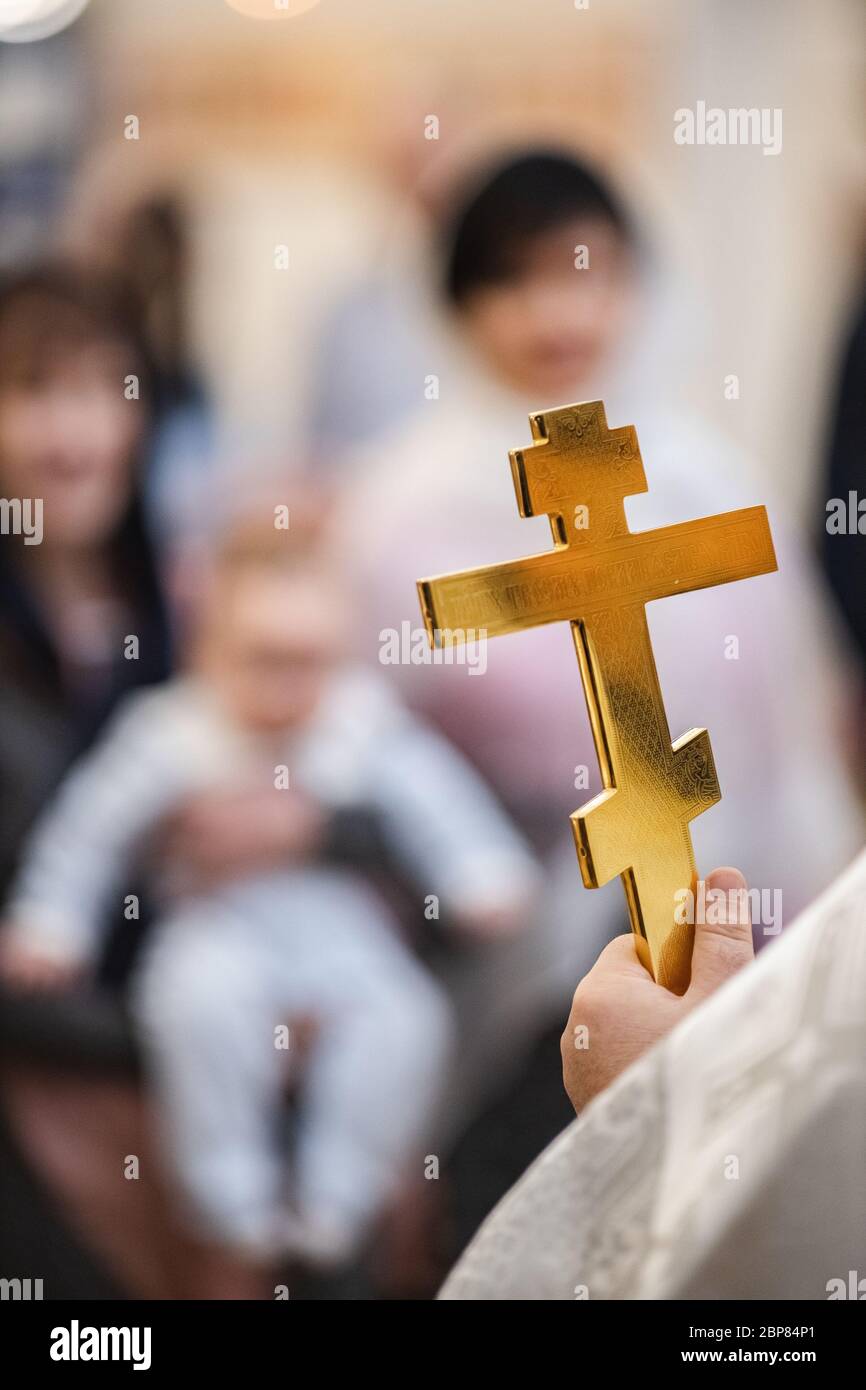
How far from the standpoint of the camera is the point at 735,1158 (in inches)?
10.3

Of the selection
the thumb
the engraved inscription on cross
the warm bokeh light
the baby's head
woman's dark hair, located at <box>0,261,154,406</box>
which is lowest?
the thumb

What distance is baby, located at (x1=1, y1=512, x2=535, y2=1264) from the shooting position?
4.04 ft

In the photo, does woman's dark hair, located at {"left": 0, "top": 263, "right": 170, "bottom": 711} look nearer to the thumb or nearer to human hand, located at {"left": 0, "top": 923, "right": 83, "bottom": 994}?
human hand, located at {"left": 0, "top": 923, "right": 83, "bottom": 994}

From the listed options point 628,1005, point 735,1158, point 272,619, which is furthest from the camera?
point 272,619

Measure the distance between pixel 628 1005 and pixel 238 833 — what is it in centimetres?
85

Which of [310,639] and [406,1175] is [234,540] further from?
[406,1175]

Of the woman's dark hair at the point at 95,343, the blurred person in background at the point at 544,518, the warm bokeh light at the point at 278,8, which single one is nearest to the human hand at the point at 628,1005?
the blurred person in background at the point at 544,518

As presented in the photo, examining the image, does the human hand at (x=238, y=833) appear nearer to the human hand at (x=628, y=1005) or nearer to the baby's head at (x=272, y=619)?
the baby's head at (x=272, y=619)

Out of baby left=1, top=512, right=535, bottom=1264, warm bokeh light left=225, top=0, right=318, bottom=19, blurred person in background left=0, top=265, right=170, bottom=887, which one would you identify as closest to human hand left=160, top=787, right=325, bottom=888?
baby left=1, top=512, right=535, bottom=1264

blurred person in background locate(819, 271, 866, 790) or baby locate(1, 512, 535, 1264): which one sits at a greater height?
blurred person in background locate(819, 271, 866, 790)

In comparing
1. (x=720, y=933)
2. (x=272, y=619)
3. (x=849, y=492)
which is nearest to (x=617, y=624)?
(x=720, y=933)

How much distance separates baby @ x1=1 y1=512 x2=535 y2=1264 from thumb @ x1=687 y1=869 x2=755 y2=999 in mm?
A: 769

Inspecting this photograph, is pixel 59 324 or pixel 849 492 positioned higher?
pixel 59 324

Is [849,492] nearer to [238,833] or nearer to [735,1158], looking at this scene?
[238,833]
